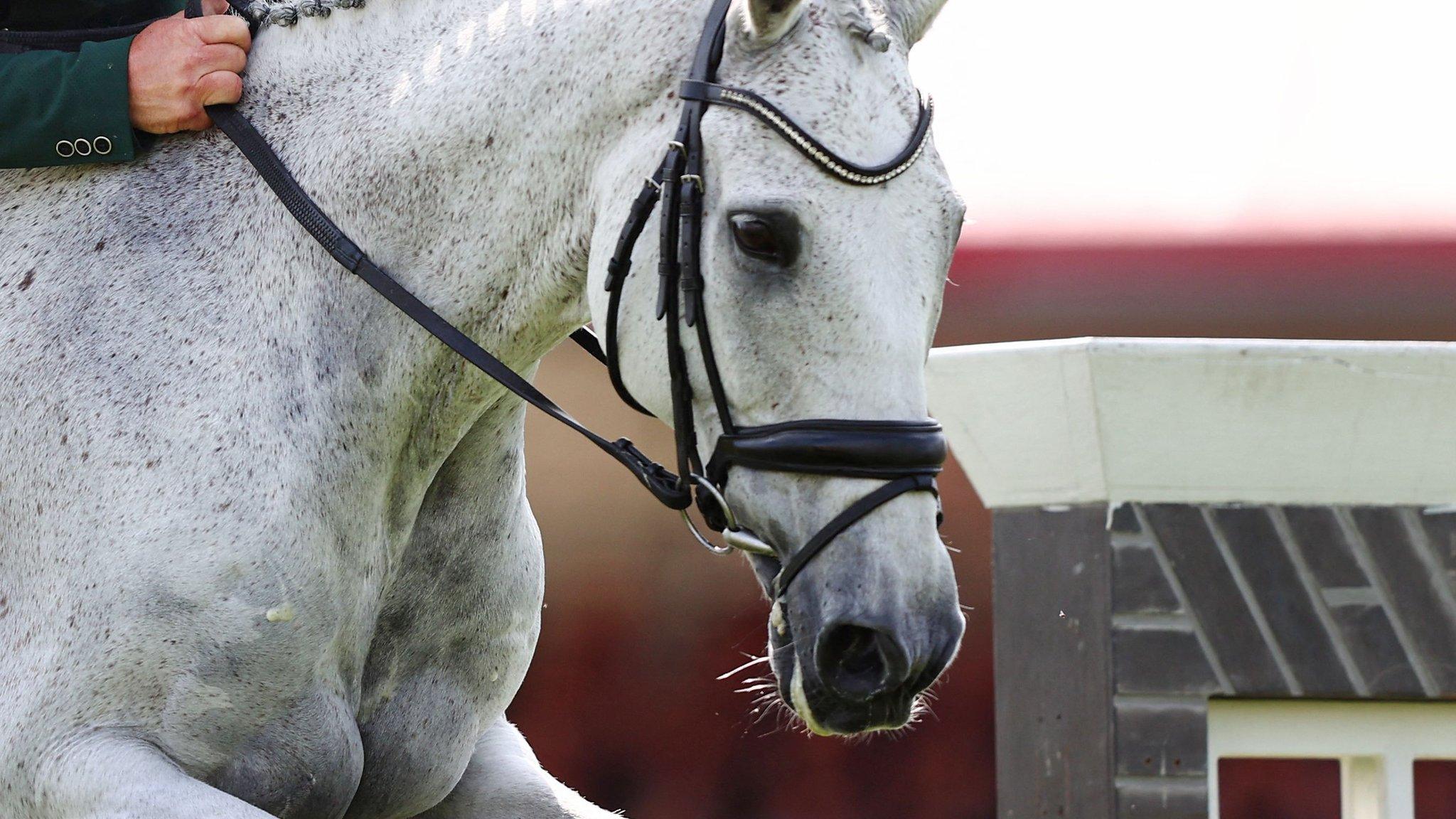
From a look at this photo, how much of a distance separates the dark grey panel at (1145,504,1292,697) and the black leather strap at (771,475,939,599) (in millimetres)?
1596

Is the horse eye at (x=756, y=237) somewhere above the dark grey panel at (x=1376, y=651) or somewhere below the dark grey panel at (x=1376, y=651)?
above

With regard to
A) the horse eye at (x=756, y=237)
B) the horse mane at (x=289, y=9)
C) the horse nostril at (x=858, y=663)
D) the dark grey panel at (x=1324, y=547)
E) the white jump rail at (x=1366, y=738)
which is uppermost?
the horse mane at (x=289, y=9)

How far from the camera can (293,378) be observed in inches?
108

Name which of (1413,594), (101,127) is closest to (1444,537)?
(1413,594)

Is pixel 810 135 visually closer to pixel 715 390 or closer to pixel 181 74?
pixel 715 390

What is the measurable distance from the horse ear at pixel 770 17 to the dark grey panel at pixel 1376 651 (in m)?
2.03

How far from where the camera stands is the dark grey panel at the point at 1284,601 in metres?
3.66

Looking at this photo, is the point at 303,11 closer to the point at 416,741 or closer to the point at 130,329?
the point at 130,329

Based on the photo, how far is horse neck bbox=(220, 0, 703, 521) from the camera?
270 centimetres

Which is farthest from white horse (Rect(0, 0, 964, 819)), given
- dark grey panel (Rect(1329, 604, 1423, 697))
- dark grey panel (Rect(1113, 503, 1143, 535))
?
dark grey panel (Rect(1329, 604, 1423, 697))

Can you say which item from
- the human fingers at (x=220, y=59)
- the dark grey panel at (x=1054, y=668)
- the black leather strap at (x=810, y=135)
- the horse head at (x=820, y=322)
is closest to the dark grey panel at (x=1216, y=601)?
the dark grey panel at (x=1054, y=668)

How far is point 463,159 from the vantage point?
110 inches

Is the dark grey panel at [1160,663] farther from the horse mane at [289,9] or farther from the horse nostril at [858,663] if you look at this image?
the horse mane at [289,9]

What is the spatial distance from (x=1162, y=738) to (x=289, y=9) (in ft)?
8.01
